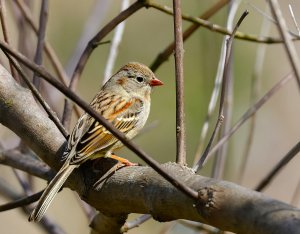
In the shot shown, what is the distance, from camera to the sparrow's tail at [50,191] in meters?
2.57

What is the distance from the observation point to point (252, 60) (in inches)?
289

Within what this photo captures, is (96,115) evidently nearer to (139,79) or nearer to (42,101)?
(42,101)

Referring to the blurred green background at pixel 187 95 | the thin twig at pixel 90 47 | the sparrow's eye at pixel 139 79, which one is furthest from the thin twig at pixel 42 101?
the blurred green background at pixel 187 95

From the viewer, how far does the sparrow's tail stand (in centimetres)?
257

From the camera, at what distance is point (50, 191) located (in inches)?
104

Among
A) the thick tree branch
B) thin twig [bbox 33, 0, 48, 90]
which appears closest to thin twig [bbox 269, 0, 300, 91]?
the thick tree branch

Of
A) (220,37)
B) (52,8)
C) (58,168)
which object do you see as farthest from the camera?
(52,8)

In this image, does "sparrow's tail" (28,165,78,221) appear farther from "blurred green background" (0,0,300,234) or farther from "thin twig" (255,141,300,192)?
"blurred green background" (0,0,300,234)

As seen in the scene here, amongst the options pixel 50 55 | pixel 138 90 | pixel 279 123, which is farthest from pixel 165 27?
pixel 50 55

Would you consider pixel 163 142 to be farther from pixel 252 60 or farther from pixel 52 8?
pixel 52 8

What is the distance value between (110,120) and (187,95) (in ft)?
11.1

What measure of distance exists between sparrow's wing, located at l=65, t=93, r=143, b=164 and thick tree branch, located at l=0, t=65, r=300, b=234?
180 mm

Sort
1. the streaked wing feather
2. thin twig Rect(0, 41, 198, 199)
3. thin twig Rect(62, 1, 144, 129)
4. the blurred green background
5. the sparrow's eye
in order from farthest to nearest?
the blurred green background < the sparrow's eye < the streaked wing feather < thin twig Rect(62, 1, 144, 129) < thin twig Rect(0, 41, 198, 199)

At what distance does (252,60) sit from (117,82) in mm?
3309
